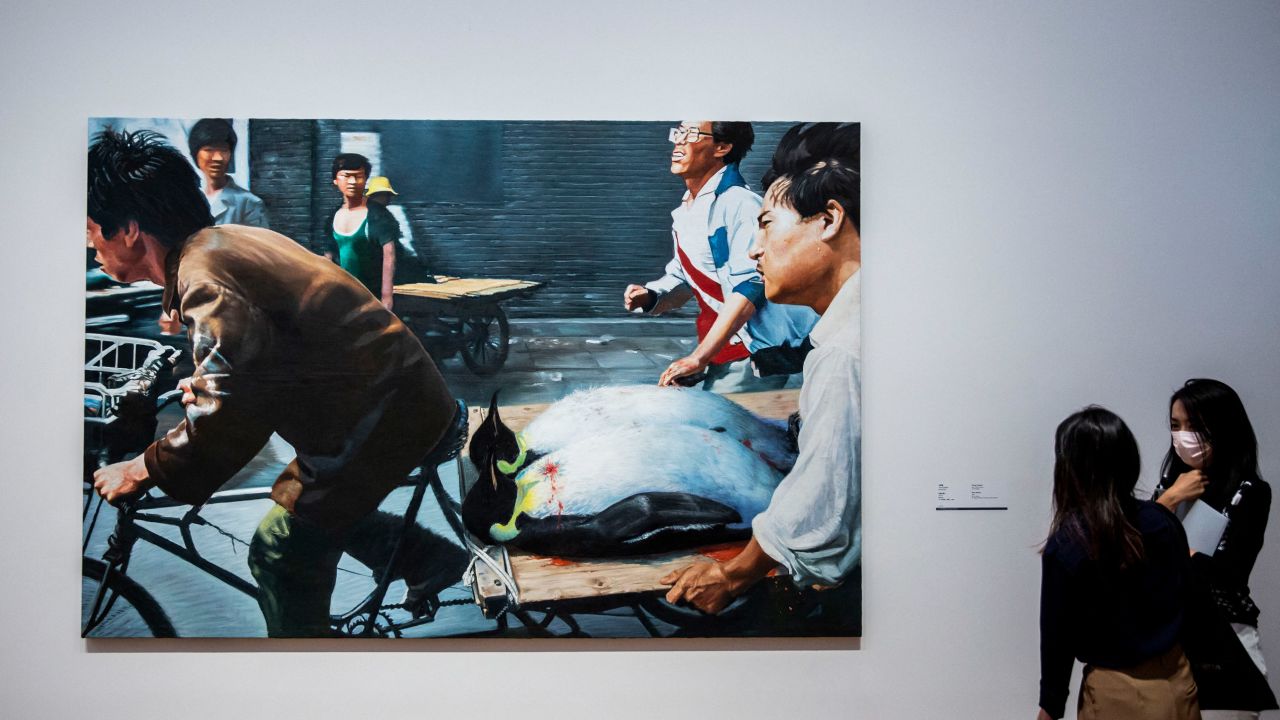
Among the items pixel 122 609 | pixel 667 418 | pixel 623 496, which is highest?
pixel 667 418

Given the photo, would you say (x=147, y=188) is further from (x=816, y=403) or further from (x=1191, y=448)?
(x=1191, y=448)

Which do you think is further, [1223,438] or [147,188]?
[147,188]

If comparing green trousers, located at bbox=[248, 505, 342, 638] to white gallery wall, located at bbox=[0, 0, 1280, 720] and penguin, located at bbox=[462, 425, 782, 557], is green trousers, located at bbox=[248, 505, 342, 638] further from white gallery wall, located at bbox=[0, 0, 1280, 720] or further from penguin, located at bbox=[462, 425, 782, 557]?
penguin, located at bbox=[462, 425, 782, 557]

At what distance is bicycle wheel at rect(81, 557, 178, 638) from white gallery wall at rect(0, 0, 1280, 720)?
0.22ft

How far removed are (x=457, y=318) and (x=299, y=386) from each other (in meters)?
0.55

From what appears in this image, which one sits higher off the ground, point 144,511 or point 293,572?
point 144,511

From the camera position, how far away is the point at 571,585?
2797 millimetres

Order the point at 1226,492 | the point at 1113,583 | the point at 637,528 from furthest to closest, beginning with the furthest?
1. the point at 637,528
2. the point at 1226,492
3. the point at 1113,583

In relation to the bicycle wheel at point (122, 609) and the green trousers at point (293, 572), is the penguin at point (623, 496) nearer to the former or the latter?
the green trousers at point (293, 572)

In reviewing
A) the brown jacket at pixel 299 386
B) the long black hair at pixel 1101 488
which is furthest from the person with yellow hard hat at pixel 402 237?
the long black hair at pixel 1101 488

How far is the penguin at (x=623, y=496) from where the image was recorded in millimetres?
2791

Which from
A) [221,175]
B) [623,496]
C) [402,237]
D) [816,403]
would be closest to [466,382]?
[402,237]

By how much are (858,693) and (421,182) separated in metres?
2.20

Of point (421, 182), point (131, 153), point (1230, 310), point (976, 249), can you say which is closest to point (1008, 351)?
point (976, 249)
